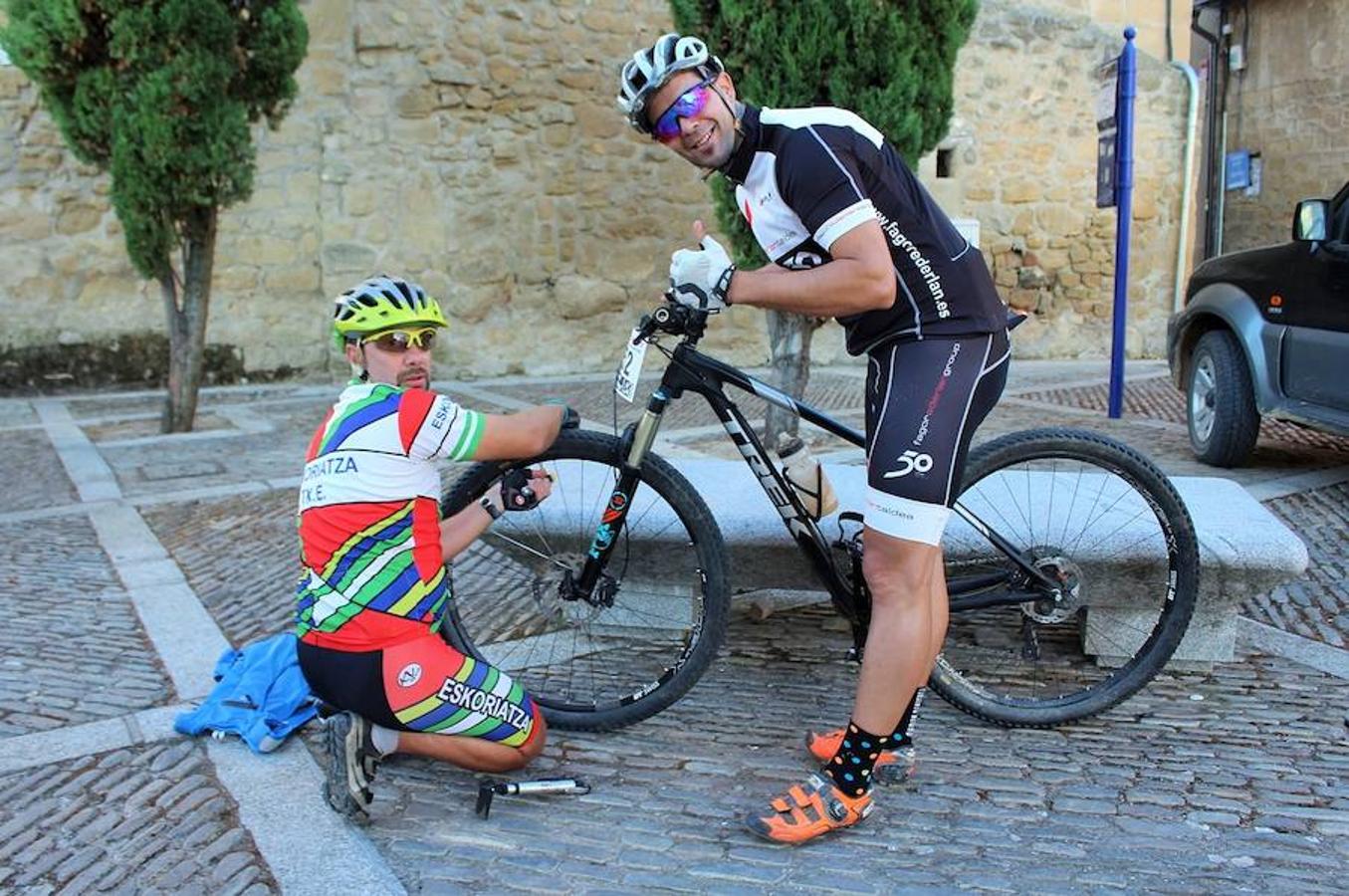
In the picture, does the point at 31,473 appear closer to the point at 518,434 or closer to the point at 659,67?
the point at 518,434

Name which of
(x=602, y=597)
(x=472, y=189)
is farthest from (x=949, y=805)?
(x=472, y=189)

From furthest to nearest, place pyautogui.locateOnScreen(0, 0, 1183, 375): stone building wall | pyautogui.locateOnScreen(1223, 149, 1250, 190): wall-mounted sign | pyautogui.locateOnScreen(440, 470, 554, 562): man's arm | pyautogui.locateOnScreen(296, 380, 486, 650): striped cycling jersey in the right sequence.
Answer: pyautogui.locateOnScreen(1223, 149, 1250, 190): wall-mounted sign, pyautogui.locateOnScreen(0, 0, 1183, 375): stone building wall, pyautogui.locateOnScreen(440, 470, 554, 562): man's arm, pyautogui.locateOnScreen(296, 380, 486, 650): striped cycling jersey

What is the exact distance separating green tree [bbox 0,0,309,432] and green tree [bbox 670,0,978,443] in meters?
3.44

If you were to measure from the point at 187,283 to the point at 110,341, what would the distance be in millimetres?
2794

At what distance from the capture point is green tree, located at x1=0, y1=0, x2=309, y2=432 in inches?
292

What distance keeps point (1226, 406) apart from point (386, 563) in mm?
5413

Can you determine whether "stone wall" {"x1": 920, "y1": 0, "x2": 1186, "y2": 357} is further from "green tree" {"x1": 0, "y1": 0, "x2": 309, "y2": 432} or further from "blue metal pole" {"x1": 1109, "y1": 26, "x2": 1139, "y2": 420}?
"green tree" {"x1": 0, "y1": 0, "x2": 309, "y2": 432}

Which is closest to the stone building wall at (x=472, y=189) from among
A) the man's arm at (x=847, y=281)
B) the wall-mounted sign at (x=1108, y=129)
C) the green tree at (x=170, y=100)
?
the green tree at (x=170, y=100)

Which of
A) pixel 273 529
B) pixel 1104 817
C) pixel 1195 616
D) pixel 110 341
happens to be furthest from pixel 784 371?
pixel 110 341

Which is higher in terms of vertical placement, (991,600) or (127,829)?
(991,600)

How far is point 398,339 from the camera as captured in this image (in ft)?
9.20

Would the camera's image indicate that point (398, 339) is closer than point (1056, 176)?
Yes

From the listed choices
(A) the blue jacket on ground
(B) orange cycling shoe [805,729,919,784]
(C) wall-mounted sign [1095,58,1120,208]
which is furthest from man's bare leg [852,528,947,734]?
(C) wall-mounted sign [1095,58,1120,208]

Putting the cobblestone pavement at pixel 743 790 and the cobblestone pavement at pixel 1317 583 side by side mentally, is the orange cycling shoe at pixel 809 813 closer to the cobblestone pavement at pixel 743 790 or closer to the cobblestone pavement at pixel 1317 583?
the cobblestone pavement at pixel 743 790
